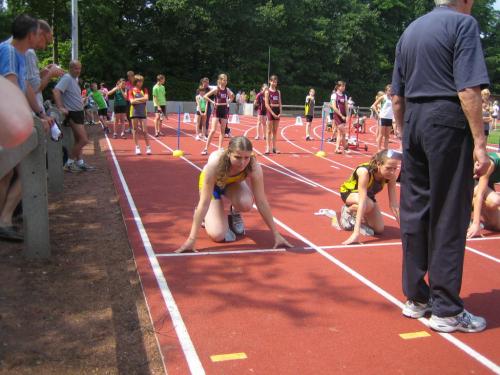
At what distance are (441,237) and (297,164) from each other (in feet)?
28.2

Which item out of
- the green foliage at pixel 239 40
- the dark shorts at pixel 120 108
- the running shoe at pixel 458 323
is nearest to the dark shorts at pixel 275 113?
the dark shorts at pixel 120 108

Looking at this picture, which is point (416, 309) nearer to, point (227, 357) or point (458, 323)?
point (458, 323)

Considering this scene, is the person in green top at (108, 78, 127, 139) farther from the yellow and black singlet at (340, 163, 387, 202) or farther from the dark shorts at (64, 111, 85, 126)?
the yellow and black singlet at (340, 163, 387, 202)

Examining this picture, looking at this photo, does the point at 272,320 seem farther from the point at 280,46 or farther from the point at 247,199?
the point at 280,46

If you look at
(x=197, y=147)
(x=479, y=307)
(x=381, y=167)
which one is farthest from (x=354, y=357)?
(x=197, y=147)

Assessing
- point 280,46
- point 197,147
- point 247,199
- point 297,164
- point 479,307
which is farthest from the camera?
point 280,46

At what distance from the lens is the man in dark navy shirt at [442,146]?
327cm

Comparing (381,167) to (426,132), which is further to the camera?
(381,167)

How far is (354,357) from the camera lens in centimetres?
326

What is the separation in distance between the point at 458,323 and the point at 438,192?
0.93 m

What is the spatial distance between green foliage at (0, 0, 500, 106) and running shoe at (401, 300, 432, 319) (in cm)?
3191

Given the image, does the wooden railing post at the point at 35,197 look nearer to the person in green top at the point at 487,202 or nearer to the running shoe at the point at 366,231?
the running shoe at the point at 366,231

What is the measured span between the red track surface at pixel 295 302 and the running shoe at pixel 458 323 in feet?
0.18

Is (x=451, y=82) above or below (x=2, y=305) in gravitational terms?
above
